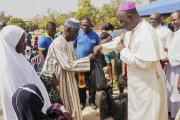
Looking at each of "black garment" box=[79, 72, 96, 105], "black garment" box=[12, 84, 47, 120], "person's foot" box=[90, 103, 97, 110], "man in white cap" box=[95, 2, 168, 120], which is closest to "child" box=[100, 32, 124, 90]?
"black garment" box=[79, 72, 96, 105]

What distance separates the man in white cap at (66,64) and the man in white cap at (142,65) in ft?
2.52

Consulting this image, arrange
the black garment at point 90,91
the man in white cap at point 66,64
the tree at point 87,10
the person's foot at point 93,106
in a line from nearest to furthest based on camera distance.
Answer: the man in white cap at point 66,64
the black garment at point 90,91
the person's foot at point 93,106
the tree at point 87,10

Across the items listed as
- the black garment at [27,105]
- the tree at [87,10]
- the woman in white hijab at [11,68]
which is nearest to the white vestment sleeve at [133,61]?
the woman in white hijab at [11,68]

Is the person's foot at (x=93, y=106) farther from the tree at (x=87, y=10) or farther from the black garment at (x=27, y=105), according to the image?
the tree at (x=87, y=10)

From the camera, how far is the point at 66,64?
5301mm

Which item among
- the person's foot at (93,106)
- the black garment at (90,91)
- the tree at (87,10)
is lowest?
the person's foot at (93,106)

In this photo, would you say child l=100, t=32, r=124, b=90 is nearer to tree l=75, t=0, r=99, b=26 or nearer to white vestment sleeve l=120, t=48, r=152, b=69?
white vestment sleeve l=120, t=48, r=152, b=69

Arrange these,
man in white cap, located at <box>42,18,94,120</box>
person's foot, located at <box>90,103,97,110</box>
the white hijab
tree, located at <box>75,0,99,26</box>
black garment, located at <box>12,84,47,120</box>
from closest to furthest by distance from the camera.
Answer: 1. black garment, located at <box>12,84,47,120</box>
2. man in white cap, located at <box>42,18,94,120</box>
3. the white hijab
4. person's foot, located at <box>90,103,97,110</box>
5. tree, located at <box>75,0,99,26</box>

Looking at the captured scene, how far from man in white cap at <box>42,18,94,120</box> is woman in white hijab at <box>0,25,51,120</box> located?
3.77ft

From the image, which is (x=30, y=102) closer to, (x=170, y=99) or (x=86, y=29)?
(x=170, y=99)

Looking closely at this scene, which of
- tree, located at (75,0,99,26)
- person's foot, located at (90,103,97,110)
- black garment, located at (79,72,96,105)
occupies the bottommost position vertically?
person's foot, located at (90,103,97,110)

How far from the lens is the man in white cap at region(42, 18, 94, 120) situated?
5.29 m

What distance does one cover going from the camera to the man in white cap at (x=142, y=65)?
4613mm

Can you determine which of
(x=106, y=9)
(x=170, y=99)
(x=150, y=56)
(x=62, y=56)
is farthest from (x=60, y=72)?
(x=106, y=9)
